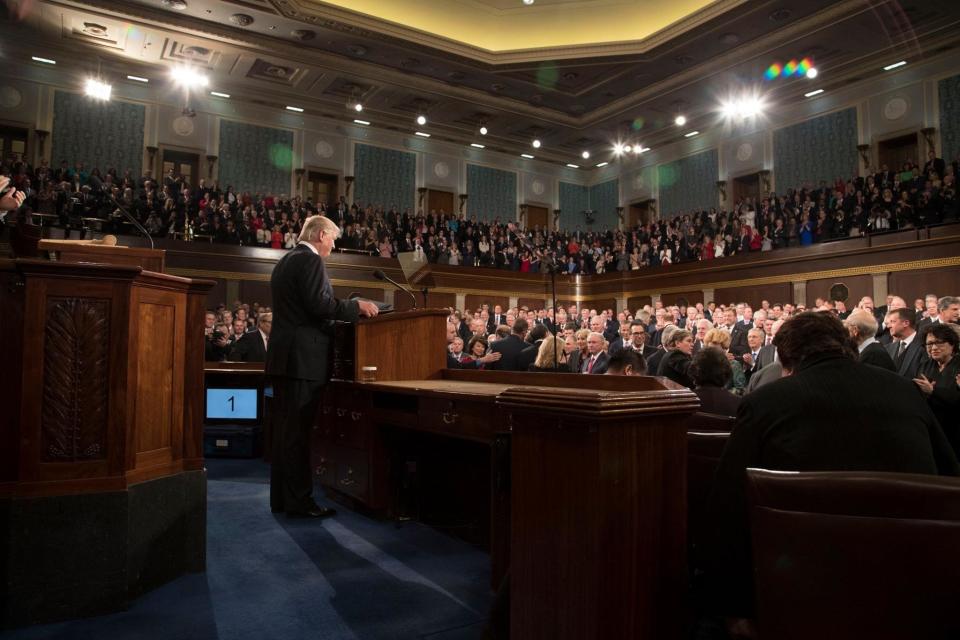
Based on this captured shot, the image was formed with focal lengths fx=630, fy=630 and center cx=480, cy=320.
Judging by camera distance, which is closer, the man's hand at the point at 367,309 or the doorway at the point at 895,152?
the man's hand at the point at 367,309

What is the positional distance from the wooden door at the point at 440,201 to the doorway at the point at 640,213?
19.1 ft

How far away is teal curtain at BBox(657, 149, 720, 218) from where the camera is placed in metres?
18.2

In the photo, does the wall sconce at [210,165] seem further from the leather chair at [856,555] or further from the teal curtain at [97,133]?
the leather chair at [856,555]

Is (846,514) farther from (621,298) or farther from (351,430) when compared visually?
(621,298)

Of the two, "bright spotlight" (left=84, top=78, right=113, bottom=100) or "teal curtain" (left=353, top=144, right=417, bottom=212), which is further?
"teal curtain" (left=353, top=144, right=417, bottom=212)

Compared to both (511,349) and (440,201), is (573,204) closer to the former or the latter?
(440,201)

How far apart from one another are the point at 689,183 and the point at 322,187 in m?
10.8

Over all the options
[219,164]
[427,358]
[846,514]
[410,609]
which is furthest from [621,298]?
[846,514]

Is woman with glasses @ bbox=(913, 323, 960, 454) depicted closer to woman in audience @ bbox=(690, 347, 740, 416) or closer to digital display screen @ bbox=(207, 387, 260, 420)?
woman in audience @ bbox=(690, 347, 740, 416)

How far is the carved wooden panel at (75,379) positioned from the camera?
2404mm

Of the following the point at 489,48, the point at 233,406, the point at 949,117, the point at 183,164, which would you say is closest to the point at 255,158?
the point at 183,164

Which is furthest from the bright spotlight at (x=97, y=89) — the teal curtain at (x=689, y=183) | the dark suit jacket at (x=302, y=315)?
the teal curtain at (x=689, y=183)

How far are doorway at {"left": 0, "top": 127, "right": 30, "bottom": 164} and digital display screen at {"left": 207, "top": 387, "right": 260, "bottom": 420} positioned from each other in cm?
1144

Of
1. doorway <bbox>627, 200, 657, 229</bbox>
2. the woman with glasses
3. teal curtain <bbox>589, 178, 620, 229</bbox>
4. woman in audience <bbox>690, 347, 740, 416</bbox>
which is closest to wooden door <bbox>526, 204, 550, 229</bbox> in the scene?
teal curtain <bbox>589, 178, 620, 229</bbox>
